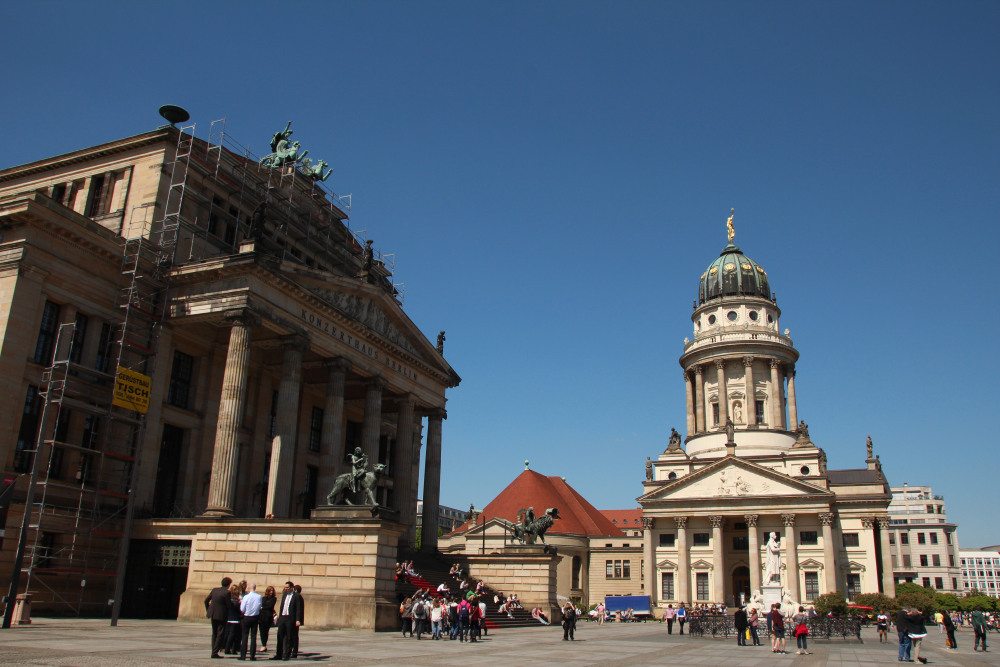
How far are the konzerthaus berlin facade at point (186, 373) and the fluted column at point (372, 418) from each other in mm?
111

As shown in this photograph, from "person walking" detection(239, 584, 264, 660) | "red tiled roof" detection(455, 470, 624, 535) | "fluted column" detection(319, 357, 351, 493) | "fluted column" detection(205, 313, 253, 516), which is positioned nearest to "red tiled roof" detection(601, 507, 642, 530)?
"red tiled roof" detection(455, 470, 624, 535)

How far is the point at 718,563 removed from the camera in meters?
81.8

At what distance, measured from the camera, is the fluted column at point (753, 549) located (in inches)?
3123

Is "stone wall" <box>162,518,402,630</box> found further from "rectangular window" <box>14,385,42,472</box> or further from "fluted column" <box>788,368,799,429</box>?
"fluted column" <box>788,368,799,429</box>

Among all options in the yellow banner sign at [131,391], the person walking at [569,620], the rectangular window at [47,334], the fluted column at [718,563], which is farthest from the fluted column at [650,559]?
the rectangular window at [47,334]

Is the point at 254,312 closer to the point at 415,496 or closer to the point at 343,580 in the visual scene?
the point at 343,580

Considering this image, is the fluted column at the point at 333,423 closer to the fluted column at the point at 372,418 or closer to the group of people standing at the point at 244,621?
the fluted column at the point at 372,418

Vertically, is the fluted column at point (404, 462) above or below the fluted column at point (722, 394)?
below

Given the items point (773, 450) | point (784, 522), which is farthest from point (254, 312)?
point (773, 450)

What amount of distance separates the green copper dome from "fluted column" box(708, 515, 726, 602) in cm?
3044

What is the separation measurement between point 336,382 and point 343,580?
532 inches

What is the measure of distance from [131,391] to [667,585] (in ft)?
221

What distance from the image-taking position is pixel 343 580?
28.5m

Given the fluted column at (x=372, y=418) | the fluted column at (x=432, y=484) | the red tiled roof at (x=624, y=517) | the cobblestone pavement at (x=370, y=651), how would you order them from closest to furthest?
1. the cobblestone pavement at (x=370, y=651)
2. the fluted column at (x=372, y=418)
3. the fluted column at (x=432, y=484)
4. the red tiled roof at (x=624, y=517)
